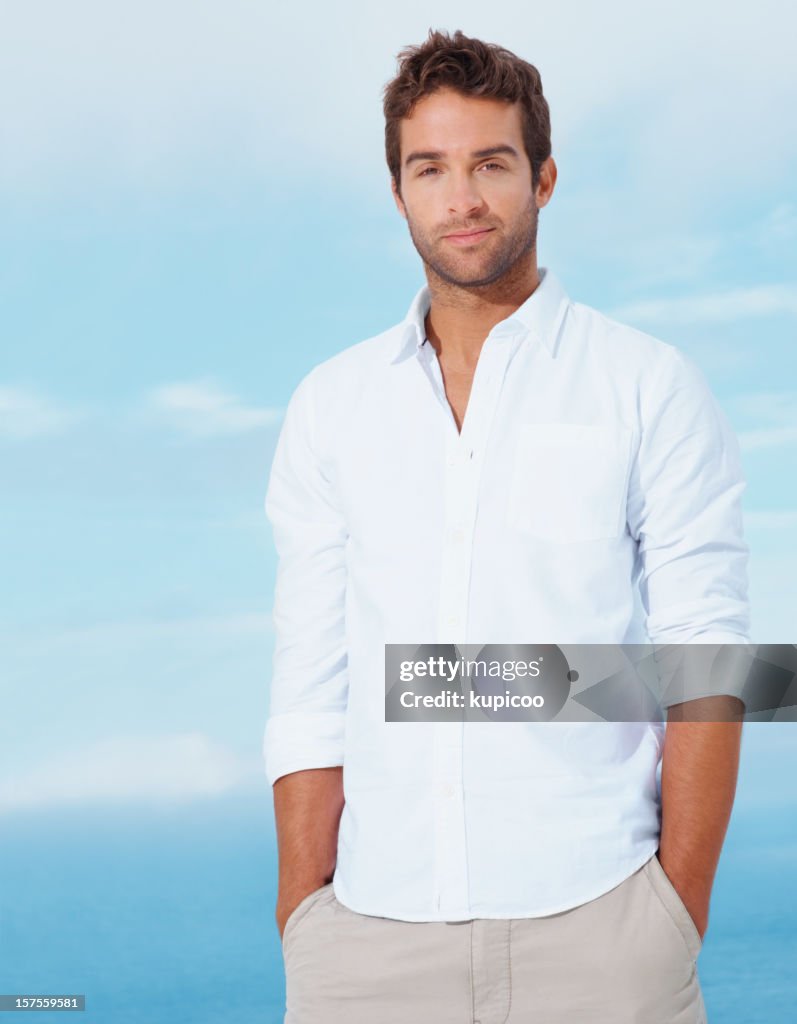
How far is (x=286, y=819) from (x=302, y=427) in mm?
653

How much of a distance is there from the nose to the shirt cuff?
0.83 meters

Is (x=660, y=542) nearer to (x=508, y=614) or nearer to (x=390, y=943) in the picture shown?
(x=508, y=614)

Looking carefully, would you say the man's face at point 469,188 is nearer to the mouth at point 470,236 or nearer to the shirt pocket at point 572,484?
the mouth at point 470,236

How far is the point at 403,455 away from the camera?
75.8 inches

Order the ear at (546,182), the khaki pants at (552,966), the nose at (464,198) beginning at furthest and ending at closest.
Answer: the ear at (546,182)
the nose at (464,198)
the khaki pants at (552,966)

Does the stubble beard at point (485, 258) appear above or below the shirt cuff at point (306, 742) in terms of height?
above

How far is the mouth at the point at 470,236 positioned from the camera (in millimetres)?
1925

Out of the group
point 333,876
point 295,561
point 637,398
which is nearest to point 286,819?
point 333,876

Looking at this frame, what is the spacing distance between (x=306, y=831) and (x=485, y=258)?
96 cm

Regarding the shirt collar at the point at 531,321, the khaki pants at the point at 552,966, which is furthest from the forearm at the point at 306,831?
the shirt collar at the point at 531,321

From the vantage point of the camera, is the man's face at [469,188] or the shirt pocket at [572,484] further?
the man's face at [469,188]

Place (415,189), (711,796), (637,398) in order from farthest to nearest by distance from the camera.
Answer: (415,189) < (637,398) < (711,796)

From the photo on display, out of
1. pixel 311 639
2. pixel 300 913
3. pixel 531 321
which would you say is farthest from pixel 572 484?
pixel 300 913

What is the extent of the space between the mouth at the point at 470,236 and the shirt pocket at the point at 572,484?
34 cm
